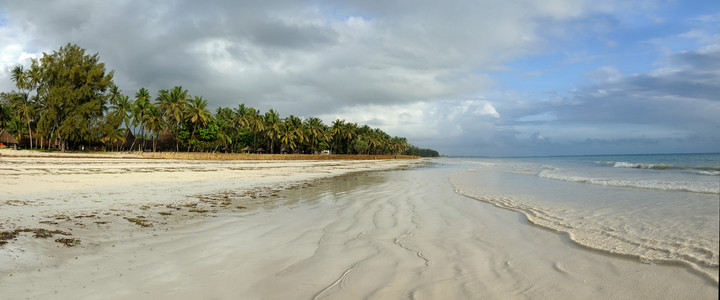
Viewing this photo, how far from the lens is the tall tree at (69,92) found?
48.4 m

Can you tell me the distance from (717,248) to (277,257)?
625 cm

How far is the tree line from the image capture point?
4922cm

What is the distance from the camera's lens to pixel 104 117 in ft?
178

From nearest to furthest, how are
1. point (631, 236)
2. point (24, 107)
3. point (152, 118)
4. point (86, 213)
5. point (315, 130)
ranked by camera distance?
point (631, 236), point (86, 213), point (24, 107), point (152, 118), point (315, 130)

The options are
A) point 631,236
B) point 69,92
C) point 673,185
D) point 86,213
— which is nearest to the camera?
point 631,236

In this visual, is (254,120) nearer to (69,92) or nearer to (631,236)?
(69,92)

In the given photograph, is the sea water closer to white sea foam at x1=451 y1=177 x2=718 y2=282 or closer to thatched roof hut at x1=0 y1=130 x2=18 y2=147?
white sea foam at x1=451 y1=177 x2=718 y2=282

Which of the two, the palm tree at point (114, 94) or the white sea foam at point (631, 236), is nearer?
the white sea foam at point (631, 236)

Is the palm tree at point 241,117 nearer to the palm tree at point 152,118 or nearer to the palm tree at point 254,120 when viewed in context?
the palm tree at point 254,120

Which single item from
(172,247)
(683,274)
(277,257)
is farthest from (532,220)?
(172,247)

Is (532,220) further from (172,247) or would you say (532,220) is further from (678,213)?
(172,247)

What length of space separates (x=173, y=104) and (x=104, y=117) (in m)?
10.0

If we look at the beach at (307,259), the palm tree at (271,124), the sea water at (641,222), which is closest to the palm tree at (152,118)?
the palm tree at (271,124)

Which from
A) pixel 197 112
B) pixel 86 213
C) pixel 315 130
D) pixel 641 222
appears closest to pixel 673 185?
pixel 641 222
